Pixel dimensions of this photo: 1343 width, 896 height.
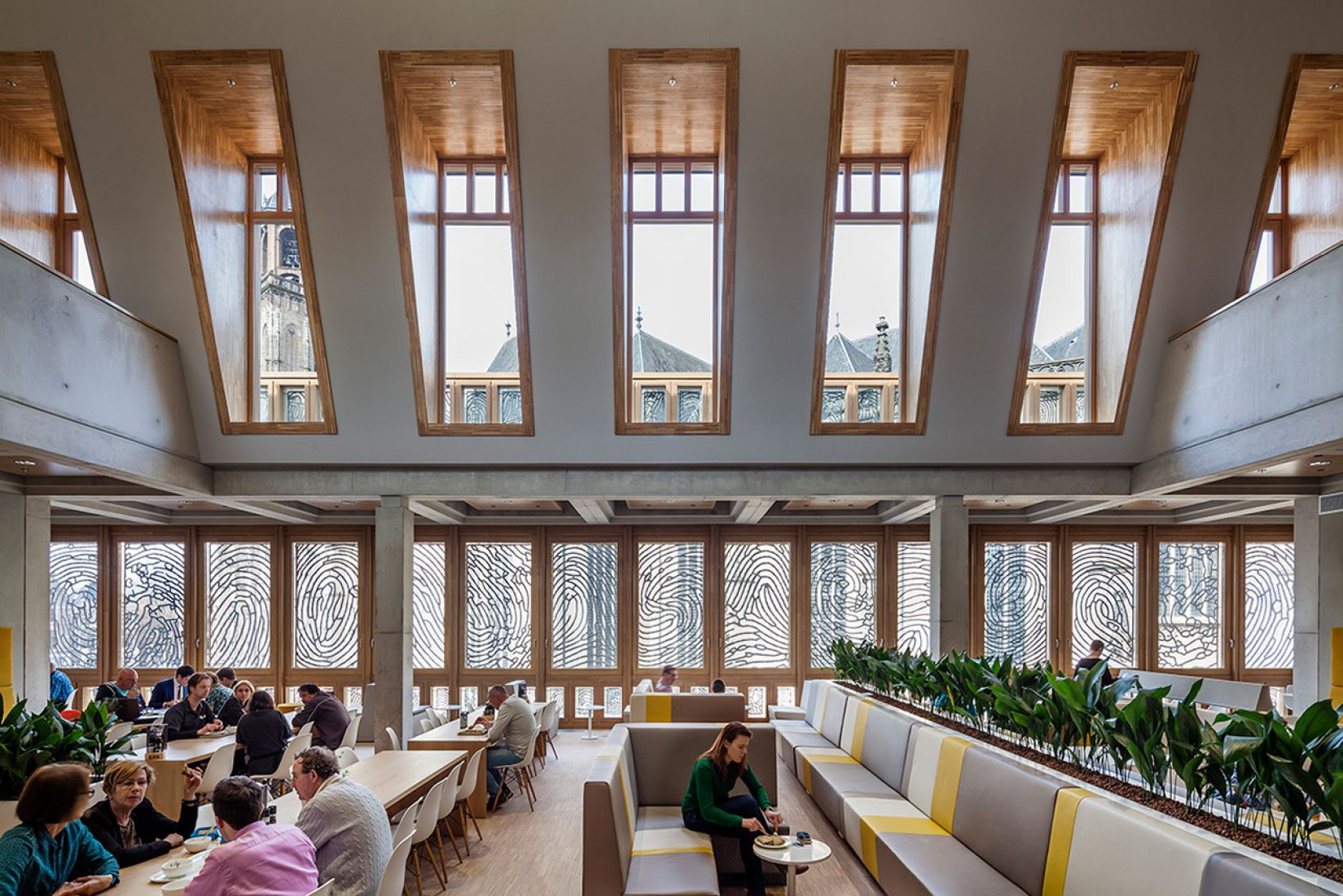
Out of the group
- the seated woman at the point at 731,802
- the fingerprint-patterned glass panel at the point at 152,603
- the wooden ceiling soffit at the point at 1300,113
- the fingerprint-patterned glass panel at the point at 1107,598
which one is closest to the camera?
the seated woman at the point at 731,802

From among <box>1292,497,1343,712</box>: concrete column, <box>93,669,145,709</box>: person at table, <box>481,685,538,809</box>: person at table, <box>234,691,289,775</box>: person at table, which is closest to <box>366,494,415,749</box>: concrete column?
<box>481,685,538,809</box>: person at table

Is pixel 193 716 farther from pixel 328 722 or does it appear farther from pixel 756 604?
pixel 756 604

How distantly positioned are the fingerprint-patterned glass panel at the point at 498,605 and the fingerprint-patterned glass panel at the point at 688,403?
4.57 m

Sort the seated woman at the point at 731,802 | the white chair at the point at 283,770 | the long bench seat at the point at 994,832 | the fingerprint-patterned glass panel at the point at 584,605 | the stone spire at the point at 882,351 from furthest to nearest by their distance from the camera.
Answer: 1. the fingerprint-patterned glass panel at the point at 584,605
2. the stone spire at the point at 882,351
3. the white chair at the point at 283,770
4. the seated woman at the point at 731,802
5. the long bench seat at the point at 994,832

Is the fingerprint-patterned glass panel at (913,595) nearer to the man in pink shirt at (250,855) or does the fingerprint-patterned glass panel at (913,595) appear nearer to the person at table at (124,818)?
the person at table at (124,818)

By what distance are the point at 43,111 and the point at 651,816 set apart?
310 inches

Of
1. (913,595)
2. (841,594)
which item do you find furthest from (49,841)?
(913,595)

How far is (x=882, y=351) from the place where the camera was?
836 centimetres


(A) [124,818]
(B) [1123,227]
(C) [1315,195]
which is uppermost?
(C) [1315,195]

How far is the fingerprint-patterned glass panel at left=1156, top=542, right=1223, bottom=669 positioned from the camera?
11789 millimetres

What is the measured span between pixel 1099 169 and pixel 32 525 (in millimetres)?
11204

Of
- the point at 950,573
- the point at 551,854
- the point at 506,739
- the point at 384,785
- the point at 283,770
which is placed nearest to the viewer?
the point at 384,785

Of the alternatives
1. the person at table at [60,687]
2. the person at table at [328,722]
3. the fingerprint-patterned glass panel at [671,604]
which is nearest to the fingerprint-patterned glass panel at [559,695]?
the fingerprint-patterned glass panel at [671,604]

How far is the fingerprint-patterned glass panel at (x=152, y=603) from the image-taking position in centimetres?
1172
